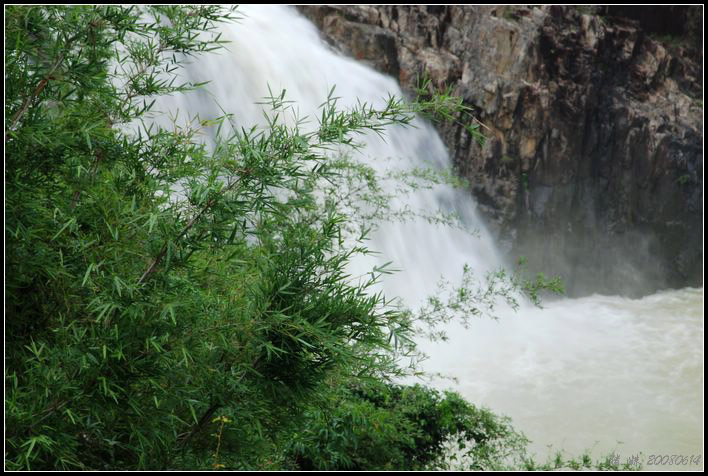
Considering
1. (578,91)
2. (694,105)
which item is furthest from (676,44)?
(578,91)

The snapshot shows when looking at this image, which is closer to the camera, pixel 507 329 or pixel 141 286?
pixel 141 286

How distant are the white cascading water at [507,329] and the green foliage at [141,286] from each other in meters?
4.12

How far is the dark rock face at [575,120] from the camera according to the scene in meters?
9.76

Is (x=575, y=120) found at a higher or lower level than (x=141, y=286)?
lower

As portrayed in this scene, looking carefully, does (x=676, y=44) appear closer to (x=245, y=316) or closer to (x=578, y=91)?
(x=578, y=91)

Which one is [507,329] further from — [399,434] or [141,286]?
[141,286]

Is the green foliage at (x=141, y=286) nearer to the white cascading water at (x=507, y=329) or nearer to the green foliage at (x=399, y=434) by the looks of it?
the green foliage at (x=399, y=434)

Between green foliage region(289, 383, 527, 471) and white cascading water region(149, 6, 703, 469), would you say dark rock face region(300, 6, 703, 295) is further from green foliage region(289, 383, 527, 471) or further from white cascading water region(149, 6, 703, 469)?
green foliage region(289, 383, 527, 471)

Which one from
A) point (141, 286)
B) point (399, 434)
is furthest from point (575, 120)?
point (141, 286)

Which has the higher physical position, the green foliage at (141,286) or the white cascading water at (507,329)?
the green foliage at (141,286)

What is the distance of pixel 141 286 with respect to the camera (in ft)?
4.94

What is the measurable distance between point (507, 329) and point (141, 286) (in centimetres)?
743

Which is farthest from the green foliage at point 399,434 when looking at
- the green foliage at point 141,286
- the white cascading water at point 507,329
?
the white cascading water at point 507,329

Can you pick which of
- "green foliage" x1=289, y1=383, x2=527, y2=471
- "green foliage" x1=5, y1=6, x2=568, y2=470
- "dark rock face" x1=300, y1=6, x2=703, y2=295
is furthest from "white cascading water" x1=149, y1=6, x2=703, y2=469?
"green foliage" x1=5, y1=6, x2=568, y2=470
